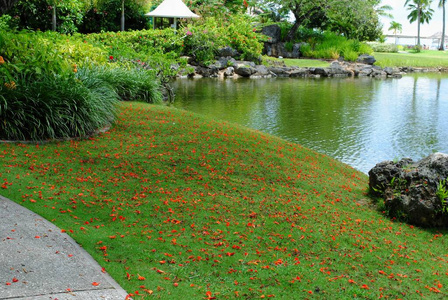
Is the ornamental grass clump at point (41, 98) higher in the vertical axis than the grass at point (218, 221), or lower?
higher

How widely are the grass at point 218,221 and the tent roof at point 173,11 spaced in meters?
Result: 24.4

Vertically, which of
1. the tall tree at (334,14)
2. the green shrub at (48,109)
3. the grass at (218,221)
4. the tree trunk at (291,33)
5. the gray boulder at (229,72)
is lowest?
the grass at (218,221)

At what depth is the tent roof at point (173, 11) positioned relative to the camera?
1264 inches

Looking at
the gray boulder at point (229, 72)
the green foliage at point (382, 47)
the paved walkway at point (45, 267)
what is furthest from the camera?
the green foliage at point (382, 47)

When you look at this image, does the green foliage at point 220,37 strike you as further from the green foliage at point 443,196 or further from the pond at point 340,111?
the green foliage at point 443,196

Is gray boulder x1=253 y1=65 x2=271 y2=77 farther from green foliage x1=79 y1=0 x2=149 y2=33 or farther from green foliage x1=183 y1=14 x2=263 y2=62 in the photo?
green foliage x1=79 y1=0 x2=149 y2=33

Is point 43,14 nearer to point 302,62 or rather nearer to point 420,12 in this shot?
point 302,62

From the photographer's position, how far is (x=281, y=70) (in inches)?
1283

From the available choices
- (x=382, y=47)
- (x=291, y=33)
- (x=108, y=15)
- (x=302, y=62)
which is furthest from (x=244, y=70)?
(x=382, y=47)

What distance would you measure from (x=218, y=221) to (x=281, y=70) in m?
27.8

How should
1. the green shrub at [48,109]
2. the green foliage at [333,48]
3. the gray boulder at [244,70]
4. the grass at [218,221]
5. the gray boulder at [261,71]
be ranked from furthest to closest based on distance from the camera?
the green foliage at [333,48] < the gray boulder at [261,71] < the gray boulder at [244,70] < the green shrub at [48,109] < the grass at [218,221]

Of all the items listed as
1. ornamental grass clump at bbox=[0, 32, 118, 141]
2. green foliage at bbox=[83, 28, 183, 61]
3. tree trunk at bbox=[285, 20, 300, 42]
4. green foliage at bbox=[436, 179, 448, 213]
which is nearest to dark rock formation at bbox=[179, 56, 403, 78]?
green foliage at bbox=[83, 28, 183, 61]

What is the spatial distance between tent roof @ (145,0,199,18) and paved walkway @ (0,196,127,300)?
94.4 feet

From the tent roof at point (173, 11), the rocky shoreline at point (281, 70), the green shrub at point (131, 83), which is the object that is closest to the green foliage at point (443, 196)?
the green shrub at point (131, 83)
